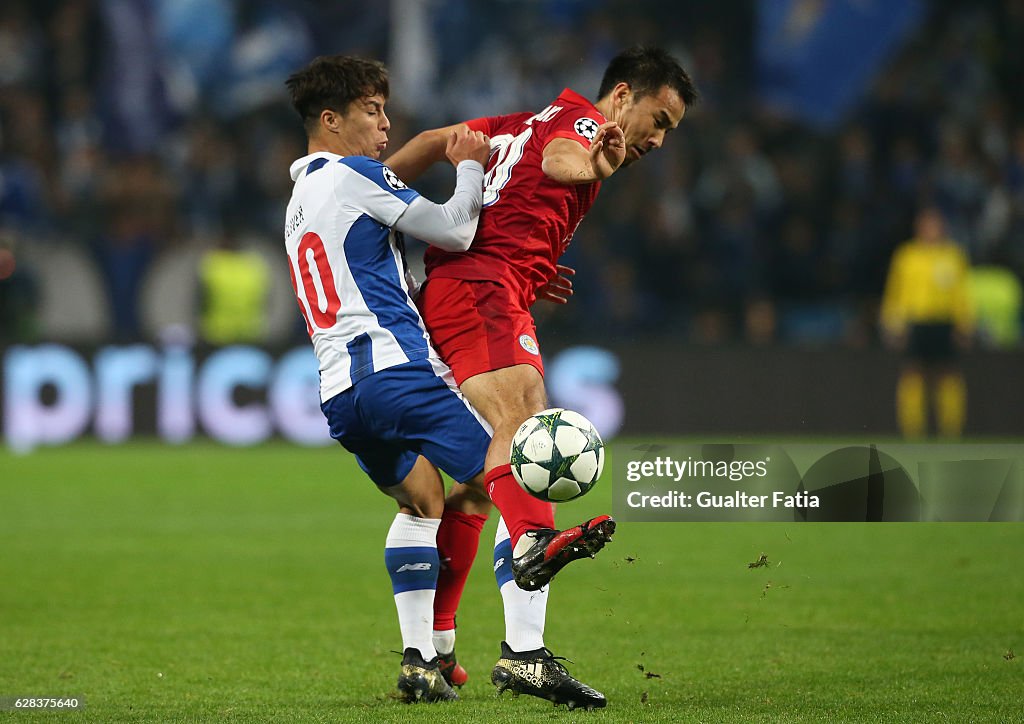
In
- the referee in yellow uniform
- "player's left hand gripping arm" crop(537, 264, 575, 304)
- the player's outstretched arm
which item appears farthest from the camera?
the referee in yellow uniform

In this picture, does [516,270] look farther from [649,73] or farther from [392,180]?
[649,73]

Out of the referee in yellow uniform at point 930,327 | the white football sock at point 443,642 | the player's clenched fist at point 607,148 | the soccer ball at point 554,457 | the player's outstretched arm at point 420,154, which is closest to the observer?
the soccer ball at point 554,457

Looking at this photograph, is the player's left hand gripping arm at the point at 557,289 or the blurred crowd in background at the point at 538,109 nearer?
the player's left hand gripping arm at the point at 557,289

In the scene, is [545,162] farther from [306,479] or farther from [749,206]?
[749,206]

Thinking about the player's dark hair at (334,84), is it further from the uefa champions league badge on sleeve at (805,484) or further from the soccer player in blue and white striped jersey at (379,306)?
the uefa champions league badge on sleeve at (805,484)

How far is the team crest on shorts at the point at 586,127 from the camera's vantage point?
176 inches

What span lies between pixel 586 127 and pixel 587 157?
0.53 feet

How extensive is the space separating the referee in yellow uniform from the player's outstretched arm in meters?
10.4

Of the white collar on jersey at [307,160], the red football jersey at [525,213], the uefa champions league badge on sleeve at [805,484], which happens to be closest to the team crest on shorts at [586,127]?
the red football jersey at [525,213]

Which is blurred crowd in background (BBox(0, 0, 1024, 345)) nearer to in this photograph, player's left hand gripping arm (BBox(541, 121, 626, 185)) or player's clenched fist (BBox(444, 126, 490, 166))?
player's clenched fist (BBox(444, 126, 490, 166))

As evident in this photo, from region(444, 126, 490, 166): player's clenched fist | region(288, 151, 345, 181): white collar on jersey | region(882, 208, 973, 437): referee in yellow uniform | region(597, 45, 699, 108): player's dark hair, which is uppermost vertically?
region(882, 208, 973, 437): referee in yellow uniform

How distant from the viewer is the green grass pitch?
4.38 m

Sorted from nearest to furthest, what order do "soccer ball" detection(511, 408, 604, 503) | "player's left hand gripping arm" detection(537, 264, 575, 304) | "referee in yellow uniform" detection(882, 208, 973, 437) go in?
"soccer ball" detection(511, 408, 604, 503), "player's left hand gripping arm" detection(537, 264, 575, 304), "referee in yellow uniform" detection(882, 208, 973, 437)

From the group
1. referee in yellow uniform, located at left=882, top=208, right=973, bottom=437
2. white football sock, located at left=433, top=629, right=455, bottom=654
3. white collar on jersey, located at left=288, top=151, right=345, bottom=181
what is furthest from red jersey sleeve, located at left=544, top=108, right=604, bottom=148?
referee in yellow uniform, located at left=882, top=208, right=973, bottom=437
